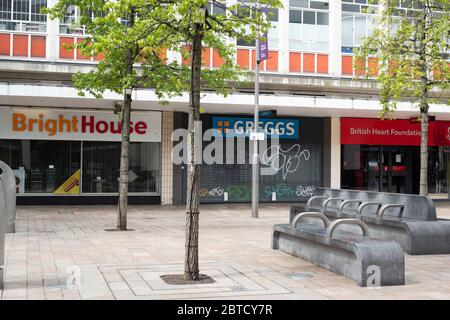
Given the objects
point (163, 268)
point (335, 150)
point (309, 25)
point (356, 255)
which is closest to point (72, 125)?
point (309, 25)

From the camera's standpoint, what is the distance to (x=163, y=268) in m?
8.44

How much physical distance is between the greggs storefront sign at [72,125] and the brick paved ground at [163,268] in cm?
709

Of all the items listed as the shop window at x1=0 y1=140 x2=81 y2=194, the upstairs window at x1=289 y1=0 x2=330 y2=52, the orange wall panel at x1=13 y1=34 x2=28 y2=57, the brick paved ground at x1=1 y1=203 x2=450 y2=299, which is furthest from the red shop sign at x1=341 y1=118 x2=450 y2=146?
the orange wall panel at x1=13 y1=34 x2=28 y2=57

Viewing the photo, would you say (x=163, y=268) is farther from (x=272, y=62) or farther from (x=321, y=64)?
(x=321, y=64)

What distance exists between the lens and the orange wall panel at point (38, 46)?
68.3 ft

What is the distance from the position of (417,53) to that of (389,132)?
10572 mm

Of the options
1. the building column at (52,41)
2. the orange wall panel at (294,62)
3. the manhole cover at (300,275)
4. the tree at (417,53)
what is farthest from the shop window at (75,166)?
the manhole cover at (300,275)

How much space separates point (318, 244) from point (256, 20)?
11.5 feet

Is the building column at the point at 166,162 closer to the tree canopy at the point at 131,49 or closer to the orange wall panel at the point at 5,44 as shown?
the orange wall panel at the point at 5,44

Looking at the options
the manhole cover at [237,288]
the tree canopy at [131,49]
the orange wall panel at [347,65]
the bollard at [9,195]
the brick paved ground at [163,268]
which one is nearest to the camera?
the brick paved ground at [163,268]

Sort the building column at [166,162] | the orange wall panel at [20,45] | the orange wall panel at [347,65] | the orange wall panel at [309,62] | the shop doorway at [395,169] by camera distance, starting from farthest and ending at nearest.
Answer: the shop doorway at [395,169] → the orange wall panel at [347,65] → the orange wall panel at [309,62] → the building column at [166,162] → the orange wall panel at [20,45]

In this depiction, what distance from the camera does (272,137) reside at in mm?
23969

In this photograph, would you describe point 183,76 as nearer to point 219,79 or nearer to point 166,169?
point 219,79

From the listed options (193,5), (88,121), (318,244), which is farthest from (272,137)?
(193,5)
